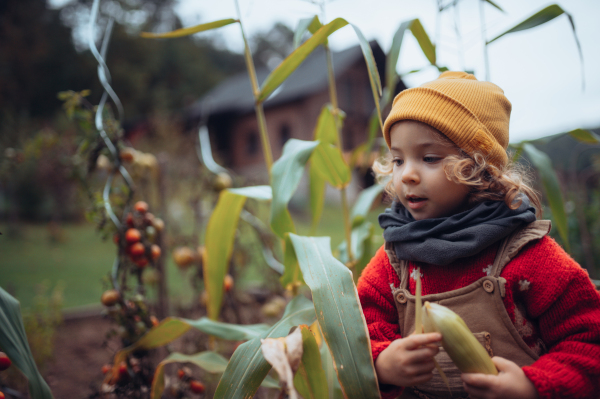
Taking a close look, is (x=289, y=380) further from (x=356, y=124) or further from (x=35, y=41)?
(x=35, y=41)

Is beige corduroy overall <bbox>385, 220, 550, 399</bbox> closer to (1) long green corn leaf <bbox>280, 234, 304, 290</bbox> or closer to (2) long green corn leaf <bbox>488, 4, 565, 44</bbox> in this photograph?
(1) long green corn leaf <bbox>280, 234, 304, 290</bbox>

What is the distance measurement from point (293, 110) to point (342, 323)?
10949mm

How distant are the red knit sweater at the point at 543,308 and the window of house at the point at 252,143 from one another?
1268 centimetres

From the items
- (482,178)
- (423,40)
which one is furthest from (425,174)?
(423,40)

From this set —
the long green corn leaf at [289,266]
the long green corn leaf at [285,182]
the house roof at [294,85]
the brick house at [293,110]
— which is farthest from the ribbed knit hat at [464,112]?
the brick house at [293,110]

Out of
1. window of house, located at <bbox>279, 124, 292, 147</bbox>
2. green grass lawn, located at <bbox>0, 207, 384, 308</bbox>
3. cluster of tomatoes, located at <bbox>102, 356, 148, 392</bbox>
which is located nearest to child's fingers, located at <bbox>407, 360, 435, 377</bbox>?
cluster of tomatoes, located at <bbox>102, 356, 148, 392</bbox>

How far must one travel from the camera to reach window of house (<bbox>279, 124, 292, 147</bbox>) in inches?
453

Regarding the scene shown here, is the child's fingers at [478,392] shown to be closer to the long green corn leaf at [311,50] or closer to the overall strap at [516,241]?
the overall strap at [516,241]

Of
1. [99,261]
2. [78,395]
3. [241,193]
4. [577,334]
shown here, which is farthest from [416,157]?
[99,261]

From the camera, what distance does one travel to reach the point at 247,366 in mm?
697

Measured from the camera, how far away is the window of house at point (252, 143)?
13.1 m

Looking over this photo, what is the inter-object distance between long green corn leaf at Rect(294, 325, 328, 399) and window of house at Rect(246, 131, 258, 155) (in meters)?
12.7

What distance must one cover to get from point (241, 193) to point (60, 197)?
6978 millimetres

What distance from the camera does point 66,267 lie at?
3.92 m
